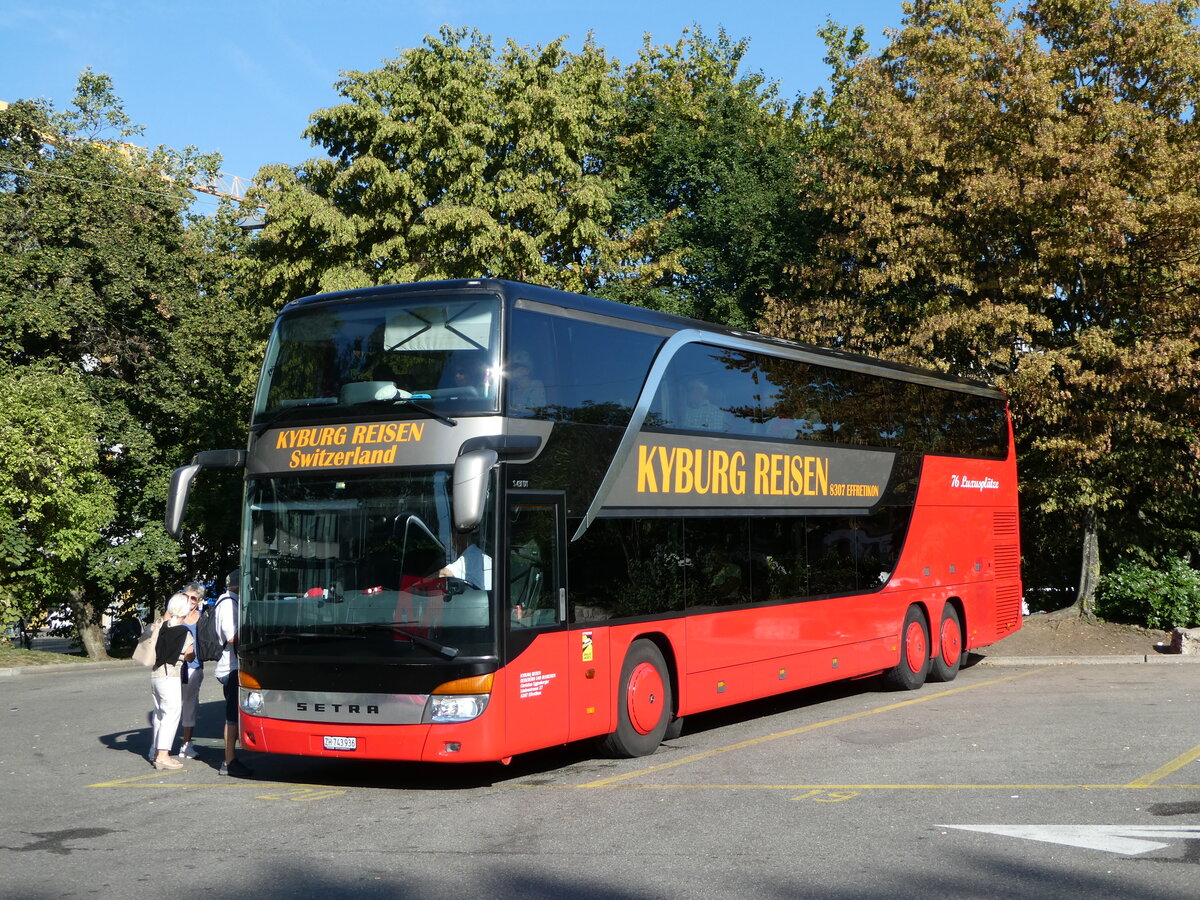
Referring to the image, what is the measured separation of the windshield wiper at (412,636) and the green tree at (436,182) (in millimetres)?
17881

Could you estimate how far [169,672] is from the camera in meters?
11.8

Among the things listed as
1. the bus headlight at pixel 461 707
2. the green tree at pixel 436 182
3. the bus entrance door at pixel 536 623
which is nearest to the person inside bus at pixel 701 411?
the bus entrance door at pixel 536 623

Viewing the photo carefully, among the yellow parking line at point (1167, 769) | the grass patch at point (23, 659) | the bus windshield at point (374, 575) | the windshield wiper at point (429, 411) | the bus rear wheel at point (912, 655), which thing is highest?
the windshield wiper at point (429, 411)

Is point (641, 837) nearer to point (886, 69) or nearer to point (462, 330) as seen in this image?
point (462, 330)

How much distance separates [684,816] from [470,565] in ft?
8.23

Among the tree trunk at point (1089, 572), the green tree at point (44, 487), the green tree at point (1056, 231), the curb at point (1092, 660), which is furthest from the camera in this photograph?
the green tree at point (44, 487)

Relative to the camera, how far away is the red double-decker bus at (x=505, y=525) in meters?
9.96

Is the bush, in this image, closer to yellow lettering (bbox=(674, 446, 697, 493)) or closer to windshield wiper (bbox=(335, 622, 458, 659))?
yellow lettering (bbox=(674, 446, 697, 493))

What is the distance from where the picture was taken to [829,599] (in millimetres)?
15234

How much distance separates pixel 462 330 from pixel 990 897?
19.6 feet

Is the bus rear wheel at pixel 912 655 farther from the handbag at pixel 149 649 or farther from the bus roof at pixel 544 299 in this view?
the handbag at pixel 149 649

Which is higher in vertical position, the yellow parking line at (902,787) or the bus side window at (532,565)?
the bus side window at (532,565)

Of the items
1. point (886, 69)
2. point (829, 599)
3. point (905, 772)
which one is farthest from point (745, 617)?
point (886, 69)

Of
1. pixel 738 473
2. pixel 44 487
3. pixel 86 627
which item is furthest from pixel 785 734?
pixel 86 627
